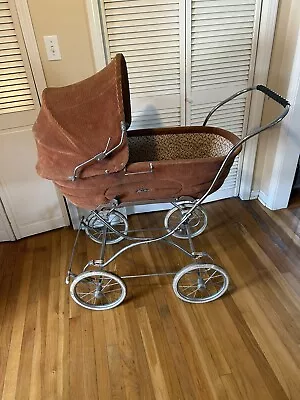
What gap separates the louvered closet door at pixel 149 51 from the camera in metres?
1.53

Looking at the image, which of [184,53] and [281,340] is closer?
[281,340]

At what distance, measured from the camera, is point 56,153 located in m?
1.16

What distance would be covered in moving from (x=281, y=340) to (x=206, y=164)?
0.87 m

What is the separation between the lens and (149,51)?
1.64m

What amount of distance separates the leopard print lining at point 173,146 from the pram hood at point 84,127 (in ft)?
1.53

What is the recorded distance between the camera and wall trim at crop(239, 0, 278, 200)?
5.37 ft

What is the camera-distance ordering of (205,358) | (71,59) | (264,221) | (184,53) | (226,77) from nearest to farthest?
(205,358) < (71,59) < (184,53) < (226,77) < (264,221)

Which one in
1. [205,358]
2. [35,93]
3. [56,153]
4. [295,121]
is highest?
[35,93]

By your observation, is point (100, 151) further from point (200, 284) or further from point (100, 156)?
point (200, 284)

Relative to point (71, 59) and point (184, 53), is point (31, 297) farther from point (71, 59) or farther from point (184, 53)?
point (184, 53)

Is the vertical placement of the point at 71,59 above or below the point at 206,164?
above

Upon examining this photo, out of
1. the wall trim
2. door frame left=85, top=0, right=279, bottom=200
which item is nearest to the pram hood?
door frame left=85, top=0, right=279, bottom=200

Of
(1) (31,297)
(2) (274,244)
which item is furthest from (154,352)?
(2) (274,244)

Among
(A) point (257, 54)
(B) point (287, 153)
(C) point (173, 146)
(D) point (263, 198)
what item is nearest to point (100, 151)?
(C) point (173, 146)
